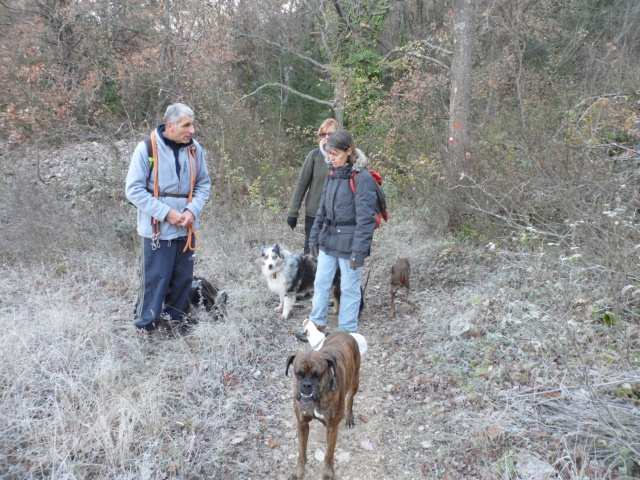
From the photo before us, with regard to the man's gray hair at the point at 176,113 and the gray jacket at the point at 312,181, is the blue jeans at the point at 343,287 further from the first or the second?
the man's gray hair at the point at 176,113

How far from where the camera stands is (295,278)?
5.96m

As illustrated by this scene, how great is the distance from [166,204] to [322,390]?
253 cm

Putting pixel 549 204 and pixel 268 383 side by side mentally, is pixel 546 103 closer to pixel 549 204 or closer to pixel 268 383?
pixel 549 204

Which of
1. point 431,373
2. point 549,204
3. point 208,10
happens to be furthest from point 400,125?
point 431,373

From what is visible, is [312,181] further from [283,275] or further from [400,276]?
[400,276]

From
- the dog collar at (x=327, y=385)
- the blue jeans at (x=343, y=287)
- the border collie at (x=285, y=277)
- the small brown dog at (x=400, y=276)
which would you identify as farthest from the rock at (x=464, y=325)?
the dog collar at (x=327, y=385)

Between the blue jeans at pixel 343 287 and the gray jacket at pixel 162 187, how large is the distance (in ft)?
5.08

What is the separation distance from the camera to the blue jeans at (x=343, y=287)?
4742mm

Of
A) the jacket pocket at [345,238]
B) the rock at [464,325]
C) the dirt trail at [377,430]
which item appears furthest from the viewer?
the rock at [464,325]

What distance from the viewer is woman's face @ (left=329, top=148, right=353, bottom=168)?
434cm

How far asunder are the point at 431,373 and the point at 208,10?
13.3 m

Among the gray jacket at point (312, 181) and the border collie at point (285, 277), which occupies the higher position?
the gray jacket at point (312, 181)

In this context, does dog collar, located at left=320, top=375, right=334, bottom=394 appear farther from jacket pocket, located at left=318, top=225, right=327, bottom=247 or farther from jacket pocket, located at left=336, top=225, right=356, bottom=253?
jacket pocket, located at left=318, top=225, right=327, bottom=247

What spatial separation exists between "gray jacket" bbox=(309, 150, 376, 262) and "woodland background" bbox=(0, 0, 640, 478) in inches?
57.9
